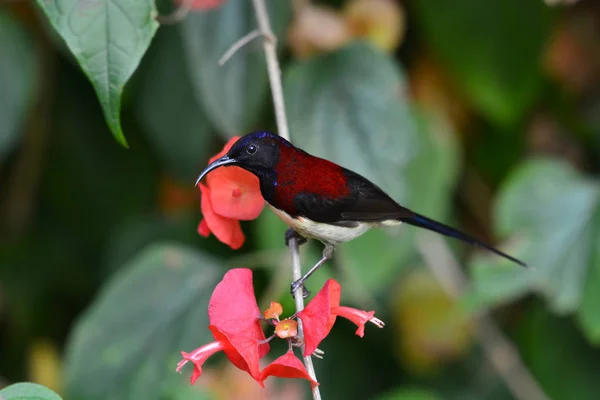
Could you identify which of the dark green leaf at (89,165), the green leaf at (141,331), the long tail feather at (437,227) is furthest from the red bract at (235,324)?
the dark green leaf at (89,165)

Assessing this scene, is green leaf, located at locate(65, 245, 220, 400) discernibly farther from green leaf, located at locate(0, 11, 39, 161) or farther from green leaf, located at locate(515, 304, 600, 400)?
green leaf, located at locate(515, 304, 600, 400)

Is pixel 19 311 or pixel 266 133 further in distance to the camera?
pixel 19 311

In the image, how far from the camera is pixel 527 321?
189 cm

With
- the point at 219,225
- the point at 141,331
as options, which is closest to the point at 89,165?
the point at 141,331

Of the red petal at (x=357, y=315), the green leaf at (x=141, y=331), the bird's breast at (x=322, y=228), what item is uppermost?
the red petal at (x=357, y=315)

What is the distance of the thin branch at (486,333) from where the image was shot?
1809 millimetres

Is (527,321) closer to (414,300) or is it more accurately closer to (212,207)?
(414,300)

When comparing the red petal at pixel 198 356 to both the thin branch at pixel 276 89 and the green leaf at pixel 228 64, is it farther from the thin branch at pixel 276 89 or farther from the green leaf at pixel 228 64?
the green leaf at pixel 228 64

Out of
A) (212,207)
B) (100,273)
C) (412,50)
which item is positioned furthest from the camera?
(100,273)

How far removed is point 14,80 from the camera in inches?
66.8

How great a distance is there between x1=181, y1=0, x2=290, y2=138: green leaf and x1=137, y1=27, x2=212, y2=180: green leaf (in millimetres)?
340

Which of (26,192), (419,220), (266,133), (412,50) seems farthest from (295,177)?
(26,192)

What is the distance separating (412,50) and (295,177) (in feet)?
4.12

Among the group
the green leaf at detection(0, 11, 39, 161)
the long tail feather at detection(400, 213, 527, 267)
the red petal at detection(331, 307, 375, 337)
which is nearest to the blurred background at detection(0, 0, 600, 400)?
the green leaf at detection(0, 11, 39, 161)
